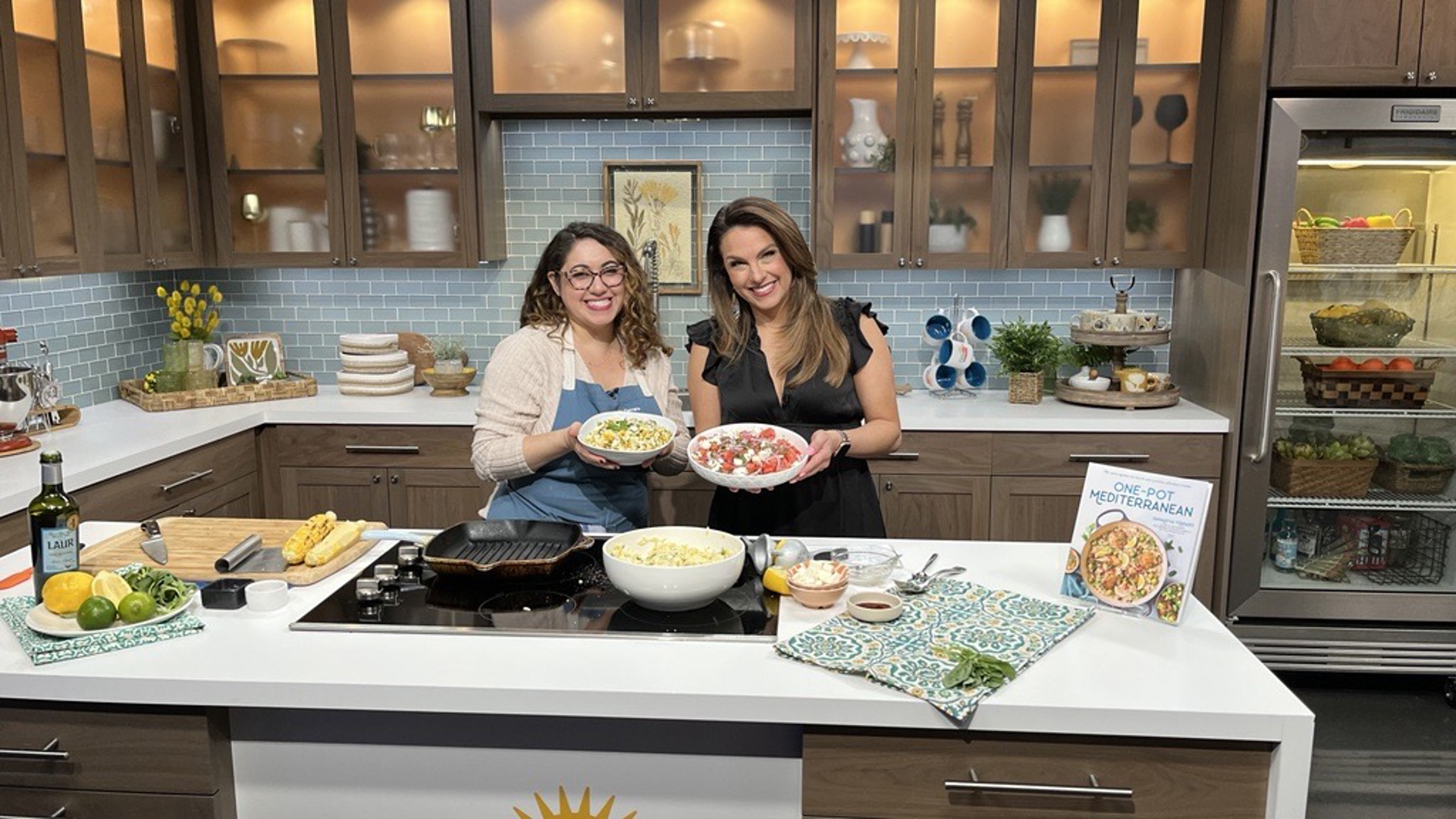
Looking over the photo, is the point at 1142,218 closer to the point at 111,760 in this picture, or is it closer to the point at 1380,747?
the point at 1380,747

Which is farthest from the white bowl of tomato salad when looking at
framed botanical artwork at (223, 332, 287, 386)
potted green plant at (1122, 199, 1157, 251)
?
framed botanical artwork at (223, 332, 287, 386)

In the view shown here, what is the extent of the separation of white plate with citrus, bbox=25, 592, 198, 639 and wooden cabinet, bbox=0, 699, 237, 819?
12 cm

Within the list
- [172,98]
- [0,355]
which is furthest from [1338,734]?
[172,98]

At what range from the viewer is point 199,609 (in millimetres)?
1974

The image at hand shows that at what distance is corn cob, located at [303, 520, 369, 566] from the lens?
2129 mm

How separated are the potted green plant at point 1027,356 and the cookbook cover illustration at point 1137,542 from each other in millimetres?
2311

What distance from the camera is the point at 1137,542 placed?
1.96 m

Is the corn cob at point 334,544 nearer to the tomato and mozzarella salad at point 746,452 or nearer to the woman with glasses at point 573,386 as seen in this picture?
the woman with glasses at point 573,386

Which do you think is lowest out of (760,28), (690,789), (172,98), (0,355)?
(690,789)

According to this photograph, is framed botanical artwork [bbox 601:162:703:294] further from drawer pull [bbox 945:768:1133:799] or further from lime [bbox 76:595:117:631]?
drawer pull [bbox 945:768:1133:799]

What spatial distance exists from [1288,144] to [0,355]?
4.21 metres

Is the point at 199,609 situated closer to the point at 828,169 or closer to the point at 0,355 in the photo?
the point at 0,355

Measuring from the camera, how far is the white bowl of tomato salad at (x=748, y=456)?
97.3 inches

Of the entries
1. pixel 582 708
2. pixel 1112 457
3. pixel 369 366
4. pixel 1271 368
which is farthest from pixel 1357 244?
pixel 369 366
